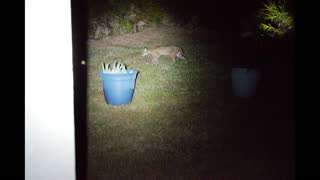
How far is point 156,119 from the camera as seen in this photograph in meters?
3.05

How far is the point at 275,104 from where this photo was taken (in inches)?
134

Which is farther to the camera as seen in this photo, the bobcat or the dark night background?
the bobcat

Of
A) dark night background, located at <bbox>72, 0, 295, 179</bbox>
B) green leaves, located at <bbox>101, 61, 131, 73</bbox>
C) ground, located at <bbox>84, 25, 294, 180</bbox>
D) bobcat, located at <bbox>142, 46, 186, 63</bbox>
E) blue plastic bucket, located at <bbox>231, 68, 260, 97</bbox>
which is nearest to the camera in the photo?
ground, located at <bbox>84, 25, 294, 180</bbox>

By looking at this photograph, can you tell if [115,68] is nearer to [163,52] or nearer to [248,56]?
[163,52]

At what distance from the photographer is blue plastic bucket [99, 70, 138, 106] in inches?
120

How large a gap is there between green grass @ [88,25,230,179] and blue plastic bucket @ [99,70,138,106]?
72 millimetres

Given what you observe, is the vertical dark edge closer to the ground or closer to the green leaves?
the ground

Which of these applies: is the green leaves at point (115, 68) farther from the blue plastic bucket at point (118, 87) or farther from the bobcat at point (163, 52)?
the bobcat at point (163, 52)

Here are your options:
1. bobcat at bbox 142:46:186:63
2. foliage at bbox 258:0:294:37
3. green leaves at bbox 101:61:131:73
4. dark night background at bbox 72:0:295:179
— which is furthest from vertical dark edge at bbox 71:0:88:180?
A: foliage at bbox 258:0:294:37

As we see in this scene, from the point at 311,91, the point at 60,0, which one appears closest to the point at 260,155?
the point at 311,91

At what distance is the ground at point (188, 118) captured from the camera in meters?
2.43

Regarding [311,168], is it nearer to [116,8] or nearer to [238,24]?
[238,24]

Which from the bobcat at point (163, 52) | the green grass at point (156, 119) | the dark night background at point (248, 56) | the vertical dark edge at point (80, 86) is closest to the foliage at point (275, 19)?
the dark night background at point (248, 56)
